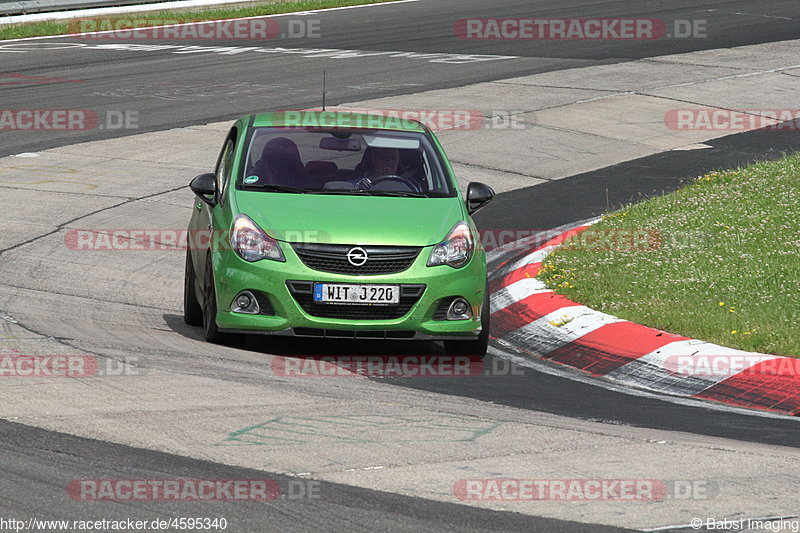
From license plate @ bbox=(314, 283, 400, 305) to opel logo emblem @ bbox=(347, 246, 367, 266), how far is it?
15cm

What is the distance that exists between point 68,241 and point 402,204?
4.39 meters

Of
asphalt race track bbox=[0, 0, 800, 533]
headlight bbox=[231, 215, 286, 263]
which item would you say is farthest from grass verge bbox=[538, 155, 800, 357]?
headlight bbox=[231, 215, 286, 263]

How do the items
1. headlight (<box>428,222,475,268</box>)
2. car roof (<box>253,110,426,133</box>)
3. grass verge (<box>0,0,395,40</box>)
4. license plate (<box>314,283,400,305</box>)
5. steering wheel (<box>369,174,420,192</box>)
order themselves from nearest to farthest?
license plate (<box>314,283,400,305</box>), headlight (<box>428,222,475,268</box>), steering wheel (<box>369,174,420,192</box>), car roof (<box>253,110,426,133</box>), grass verge (<box>0,0,395,40</box>)

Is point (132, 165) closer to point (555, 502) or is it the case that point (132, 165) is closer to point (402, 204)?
point (402, 204)

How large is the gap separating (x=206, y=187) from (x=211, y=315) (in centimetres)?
98

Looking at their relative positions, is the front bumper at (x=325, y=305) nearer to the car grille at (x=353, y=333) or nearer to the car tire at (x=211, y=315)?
the car grille at (x=353, y=333)

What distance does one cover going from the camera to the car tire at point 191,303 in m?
9.83

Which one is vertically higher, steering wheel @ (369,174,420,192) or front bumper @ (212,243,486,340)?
steering wheel @ (369,174,420,192)

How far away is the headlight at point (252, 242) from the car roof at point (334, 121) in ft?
4.81

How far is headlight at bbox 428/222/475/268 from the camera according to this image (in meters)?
8.81

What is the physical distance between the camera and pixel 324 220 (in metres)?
8.77

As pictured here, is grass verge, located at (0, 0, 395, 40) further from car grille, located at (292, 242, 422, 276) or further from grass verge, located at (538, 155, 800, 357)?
car grille, located at (292, 242, 422, 276)

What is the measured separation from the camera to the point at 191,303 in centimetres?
989

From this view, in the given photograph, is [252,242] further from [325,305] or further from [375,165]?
[375,165]
